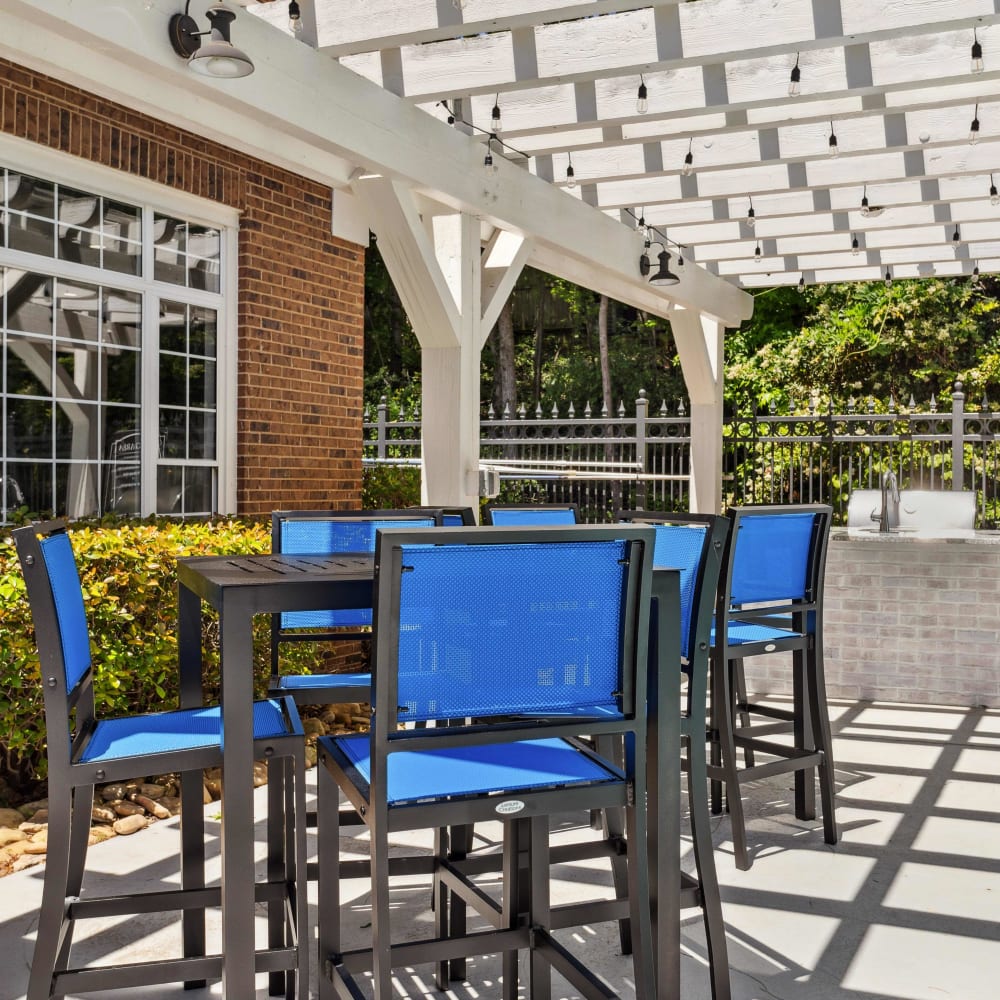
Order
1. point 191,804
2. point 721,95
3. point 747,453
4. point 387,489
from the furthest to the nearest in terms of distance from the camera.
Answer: point 747,453 → point 387,489 → point 721,95 → point 191,804

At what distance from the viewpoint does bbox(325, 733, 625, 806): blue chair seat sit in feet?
6.46

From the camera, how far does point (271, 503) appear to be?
6.08m

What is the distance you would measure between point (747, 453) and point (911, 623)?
14.6ft

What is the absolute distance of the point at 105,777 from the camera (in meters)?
2.21

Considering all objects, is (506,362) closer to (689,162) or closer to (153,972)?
(689,162)

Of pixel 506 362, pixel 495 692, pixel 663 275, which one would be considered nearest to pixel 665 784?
pixel 495 692

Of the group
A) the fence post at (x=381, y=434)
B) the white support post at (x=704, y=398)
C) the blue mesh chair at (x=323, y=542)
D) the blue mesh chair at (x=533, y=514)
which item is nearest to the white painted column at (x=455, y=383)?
the blue mesh chair at (x=533, y=514)

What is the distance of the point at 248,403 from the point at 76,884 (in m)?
3.65

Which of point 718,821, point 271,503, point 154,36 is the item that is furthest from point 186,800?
point 271,503

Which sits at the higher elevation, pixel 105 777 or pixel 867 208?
pixel 867 208

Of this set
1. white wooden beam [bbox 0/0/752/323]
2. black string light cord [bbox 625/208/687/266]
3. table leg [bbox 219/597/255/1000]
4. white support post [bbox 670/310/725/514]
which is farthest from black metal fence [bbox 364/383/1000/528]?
table leg [bbox 219/597/255/1000]

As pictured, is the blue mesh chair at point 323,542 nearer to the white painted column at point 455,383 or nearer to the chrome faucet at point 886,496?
the white painted column at point 455,383

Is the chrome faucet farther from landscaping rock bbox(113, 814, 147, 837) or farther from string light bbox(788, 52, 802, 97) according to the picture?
landscaping rock bbox(113, 814, 147, 837)

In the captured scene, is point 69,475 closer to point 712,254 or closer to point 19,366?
point 19,366
